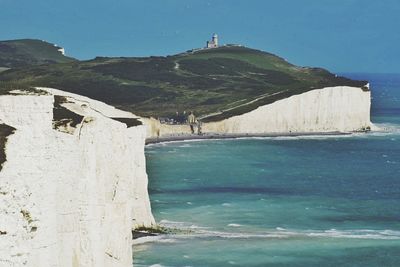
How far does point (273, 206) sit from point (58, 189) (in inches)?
2003

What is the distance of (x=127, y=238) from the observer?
135 ft

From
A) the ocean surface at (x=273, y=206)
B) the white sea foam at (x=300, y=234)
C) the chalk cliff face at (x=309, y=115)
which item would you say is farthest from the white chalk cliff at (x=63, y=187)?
the chalk cliff face at (x=309, y=115)

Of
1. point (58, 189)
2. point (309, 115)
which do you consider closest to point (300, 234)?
point (58, 189)

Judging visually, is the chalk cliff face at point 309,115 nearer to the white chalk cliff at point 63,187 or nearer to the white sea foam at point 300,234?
the white sea foam at point 300,234

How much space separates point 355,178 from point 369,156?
97.0 feet

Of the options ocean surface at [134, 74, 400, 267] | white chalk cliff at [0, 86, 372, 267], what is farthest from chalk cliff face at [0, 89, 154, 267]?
ocean surface at [134, 74, 400, 267]

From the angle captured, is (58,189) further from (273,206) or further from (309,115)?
(309,115)

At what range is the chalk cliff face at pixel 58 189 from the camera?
77.9 feet

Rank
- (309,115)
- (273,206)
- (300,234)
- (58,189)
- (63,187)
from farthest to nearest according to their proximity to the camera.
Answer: (309,115)
(273,206)
(300,234)
(63,187)
(58,189)

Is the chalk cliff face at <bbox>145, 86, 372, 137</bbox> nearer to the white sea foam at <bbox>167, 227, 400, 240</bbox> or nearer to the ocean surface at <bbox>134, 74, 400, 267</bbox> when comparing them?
the ocean surface at <bbox>134, 74, 400, 267</bbox>

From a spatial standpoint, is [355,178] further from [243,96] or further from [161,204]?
[243,96]

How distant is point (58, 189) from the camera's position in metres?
A: 27.4

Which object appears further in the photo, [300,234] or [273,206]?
[273,206]

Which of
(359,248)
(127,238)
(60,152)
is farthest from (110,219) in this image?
(359,248)
